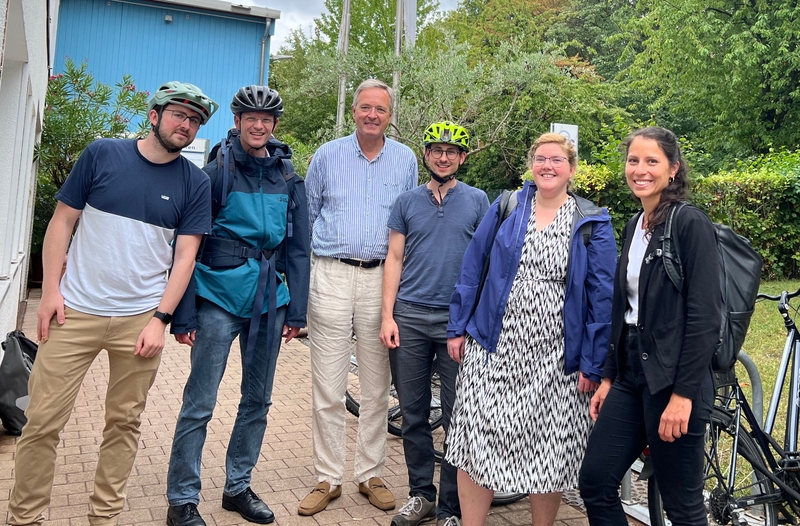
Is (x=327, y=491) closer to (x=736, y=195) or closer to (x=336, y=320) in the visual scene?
(x=336, y=320)

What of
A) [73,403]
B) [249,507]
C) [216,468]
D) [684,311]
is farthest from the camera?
[216,468]

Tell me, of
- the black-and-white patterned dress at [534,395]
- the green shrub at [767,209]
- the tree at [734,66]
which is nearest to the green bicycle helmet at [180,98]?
the black-and-white patterned dress at [534,395]

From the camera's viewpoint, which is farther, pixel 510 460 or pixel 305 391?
pixel 305 391

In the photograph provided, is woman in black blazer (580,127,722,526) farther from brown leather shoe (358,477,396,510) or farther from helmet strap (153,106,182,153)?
helmet strap (153,106,182,153)

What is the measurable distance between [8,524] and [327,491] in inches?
64.0

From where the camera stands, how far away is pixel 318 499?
13.9 feet

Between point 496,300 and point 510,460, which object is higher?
point 496,300

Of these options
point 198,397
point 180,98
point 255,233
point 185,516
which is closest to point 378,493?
point 185,516

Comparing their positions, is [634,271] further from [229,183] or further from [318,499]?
[318,499]

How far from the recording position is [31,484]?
3.37 meters

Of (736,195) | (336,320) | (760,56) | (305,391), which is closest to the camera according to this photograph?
(336,320)

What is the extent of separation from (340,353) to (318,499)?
2.72 feet

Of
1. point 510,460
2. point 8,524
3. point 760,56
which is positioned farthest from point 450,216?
point 760,56

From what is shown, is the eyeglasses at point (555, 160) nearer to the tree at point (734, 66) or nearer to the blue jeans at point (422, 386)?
the blue jeans at point (422, 386)
